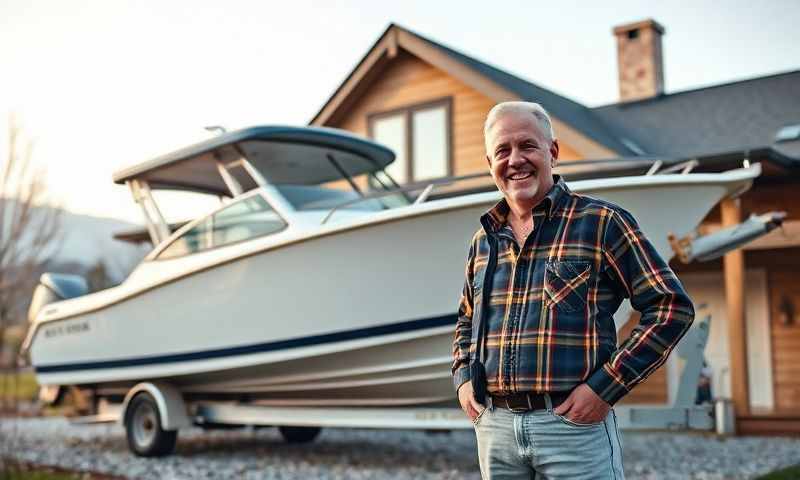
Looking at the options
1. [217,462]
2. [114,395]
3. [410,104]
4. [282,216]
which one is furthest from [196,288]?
[410,104]

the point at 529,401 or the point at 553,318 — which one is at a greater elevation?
the point at 553,318

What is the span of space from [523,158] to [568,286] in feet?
1.19

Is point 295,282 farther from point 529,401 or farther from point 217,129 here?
point 529,401

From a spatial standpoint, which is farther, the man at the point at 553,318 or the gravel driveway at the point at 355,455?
the gravel driveway at the point at 355,455

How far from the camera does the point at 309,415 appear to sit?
6750mm

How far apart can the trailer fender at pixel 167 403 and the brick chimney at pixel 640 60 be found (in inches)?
420

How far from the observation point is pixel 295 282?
20.2 ft

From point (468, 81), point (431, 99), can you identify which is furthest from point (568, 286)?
point (431, 99)

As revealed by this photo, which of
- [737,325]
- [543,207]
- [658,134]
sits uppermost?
[658,134]

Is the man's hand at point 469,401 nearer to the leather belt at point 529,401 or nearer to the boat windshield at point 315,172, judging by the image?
the leather belt at point 529,401

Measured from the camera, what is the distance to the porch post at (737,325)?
8.98 m

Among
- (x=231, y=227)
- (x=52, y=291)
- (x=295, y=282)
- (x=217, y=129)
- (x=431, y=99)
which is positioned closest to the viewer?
(x=295, y=282)

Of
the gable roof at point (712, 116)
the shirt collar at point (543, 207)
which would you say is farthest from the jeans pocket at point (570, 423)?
the gable roof at point (712, 116)

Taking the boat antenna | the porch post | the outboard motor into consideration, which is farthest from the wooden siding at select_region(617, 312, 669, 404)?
the outboard motor
